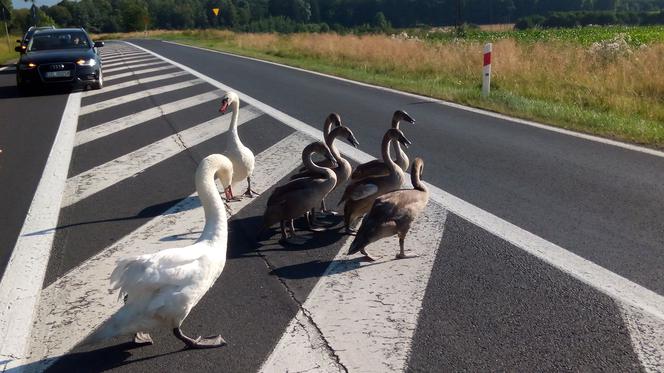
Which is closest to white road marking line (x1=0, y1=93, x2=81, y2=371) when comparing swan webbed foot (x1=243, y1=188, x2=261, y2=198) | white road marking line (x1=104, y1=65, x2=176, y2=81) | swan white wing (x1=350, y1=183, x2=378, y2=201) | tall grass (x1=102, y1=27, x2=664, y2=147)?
swan webbed foot (x1=243, y1=188, x2=261, y2=198)

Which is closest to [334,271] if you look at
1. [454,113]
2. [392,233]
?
[392,233]

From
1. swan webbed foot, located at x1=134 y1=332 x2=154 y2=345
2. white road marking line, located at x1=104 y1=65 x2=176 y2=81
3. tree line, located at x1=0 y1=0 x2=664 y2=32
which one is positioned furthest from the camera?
tree line, located at x1=0 y1=0 x2=664 y2=32

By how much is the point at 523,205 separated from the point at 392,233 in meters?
1.93

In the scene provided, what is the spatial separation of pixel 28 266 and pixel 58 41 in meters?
15.6

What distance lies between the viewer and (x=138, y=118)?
12.7 meters

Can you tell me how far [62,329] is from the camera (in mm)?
4242

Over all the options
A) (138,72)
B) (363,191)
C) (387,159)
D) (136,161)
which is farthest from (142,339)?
(138,72)

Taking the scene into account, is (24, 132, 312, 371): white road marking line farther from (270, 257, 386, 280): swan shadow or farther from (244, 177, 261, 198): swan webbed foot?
(270, 257, 386, 280): swan shadow

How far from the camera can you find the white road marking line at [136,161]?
772 centimetres

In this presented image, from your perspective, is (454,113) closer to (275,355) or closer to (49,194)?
(49,194)

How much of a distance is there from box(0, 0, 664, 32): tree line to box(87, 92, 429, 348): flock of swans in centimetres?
3808

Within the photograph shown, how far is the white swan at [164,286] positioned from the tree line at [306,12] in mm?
41018

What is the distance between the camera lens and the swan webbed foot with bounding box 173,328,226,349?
3.95 meters

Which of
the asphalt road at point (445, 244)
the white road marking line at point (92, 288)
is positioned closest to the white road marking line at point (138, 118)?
the asphalt road at point (445, 244)
